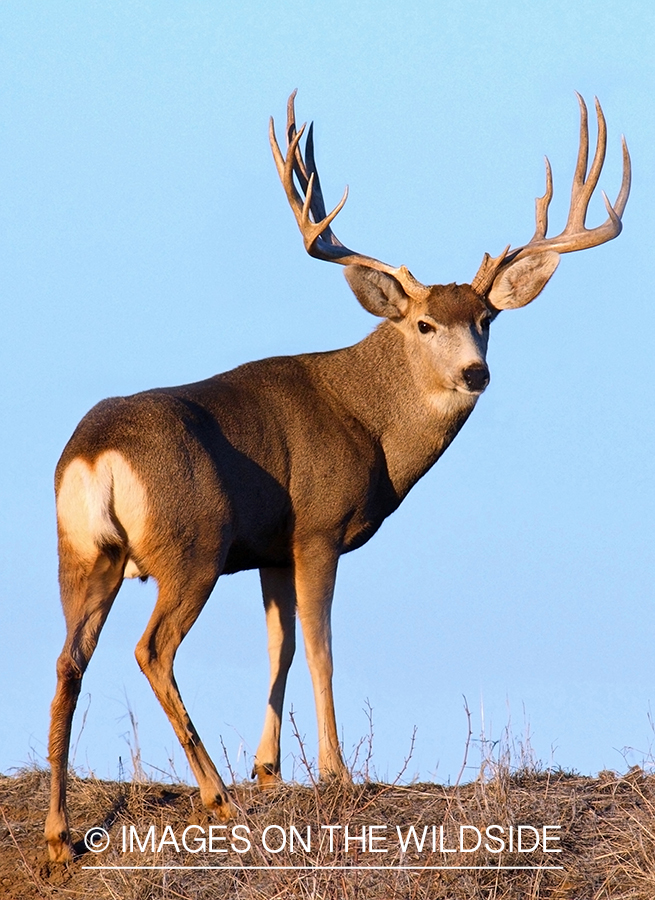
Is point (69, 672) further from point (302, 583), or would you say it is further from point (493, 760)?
point (493, 760)

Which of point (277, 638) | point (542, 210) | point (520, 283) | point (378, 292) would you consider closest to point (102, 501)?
point (277, 638)

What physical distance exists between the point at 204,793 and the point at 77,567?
4.81 feet

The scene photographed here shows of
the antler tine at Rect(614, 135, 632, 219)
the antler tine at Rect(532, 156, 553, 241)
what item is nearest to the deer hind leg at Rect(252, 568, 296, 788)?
the antler tine at Rect(532, 156, 553, 241)

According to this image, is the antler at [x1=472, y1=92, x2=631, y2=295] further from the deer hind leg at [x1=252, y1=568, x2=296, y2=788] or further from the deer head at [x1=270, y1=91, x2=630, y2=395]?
the deer hind leg at [x1=252, y1=568, x2=296, y2=788]

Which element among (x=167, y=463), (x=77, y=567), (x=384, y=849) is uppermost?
(x=167, y=463)

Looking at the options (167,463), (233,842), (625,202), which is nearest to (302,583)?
(167,463)

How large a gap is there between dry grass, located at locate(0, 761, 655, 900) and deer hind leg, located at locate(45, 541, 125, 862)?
23 centimetres

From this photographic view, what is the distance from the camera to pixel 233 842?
7.29m

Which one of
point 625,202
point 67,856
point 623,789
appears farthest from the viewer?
point 625,202

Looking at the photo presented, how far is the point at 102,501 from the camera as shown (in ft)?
25.3

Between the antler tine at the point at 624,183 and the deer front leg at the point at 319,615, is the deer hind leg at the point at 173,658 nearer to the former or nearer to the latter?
the deer front leg at the point at 319,615

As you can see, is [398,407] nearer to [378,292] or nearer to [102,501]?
[378,292]
